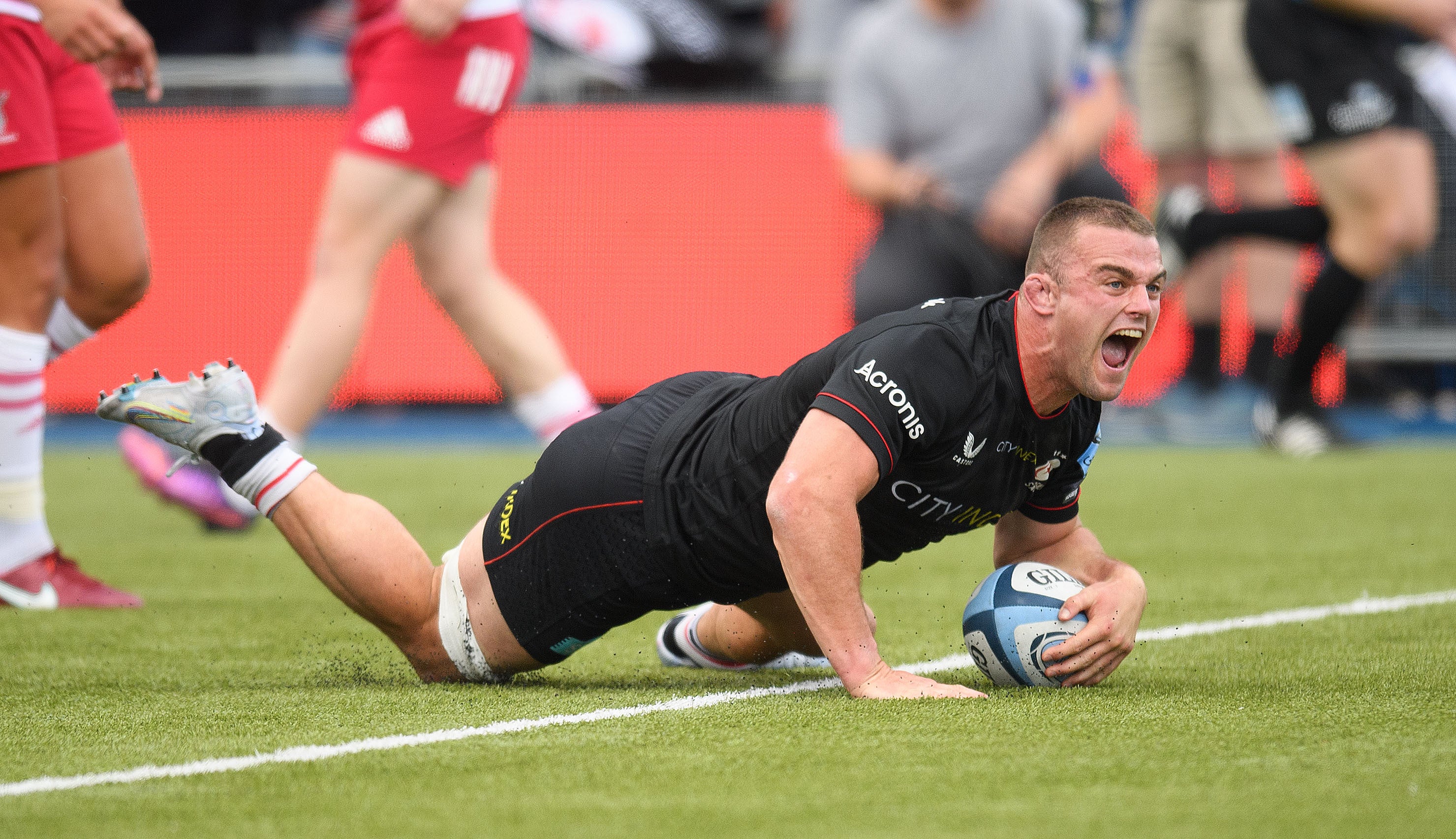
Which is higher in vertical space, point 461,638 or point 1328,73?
point 1328,73

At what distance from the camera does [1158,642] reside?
13.8 feet

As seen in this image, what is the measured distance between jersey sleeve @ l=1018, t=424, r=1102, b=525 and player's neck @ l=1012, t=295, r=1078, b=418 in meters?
0.20

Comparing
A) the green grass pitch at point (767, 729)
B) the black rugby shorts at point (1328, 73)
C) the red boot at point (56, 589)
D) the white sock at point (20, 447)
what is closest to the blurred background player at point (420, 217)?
the green grass pitch at point (767, 729)

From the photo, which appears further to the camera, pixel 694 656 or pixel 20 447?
pixel 20 447

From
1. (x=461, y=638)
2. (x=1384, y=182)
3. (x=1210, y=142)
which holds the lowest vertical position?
(x=461, y=638)

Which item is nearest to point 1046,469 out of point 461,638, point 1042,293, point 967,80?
point 1042,293

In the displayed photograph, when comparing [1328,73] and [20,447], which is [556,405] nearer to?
[20,447]

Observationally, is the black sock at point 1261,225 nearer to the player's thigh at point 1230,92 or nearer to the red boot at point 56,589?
the player's thigh at point 1230,92

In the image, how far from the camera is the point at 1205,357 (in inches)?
377

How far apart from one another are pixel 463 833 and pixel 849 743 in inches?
30.4

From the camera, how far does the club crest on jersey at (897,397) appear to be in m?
3.23

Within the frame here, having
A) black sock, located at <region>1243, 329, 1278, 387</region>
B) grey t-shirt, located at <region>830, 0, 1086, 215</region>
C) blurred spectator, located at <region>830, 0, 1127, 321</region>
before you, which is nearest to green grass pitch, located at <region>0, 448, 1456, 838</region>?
blurred spectator, located at <region>830, 0, 1127, 321</region>

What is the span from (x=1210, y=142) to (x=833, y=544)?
6847mm

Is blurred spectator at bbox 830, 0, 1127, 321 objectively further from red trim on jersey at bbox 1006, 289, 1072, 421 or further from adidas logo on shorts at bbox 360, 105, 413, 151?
red trim on jersey at bbox 1006, 289, 1072, 421
